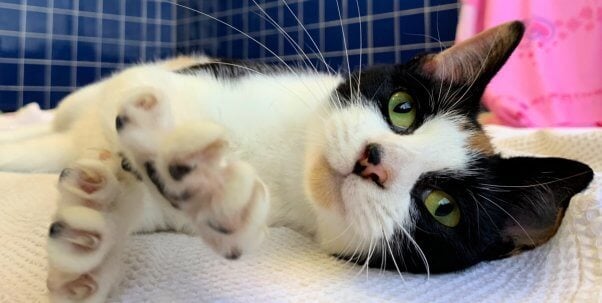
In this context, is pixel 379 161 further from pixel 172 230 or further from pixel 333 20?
pixel 333 20

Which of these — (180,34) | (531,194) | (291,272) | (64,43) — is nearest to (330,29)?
(180,34)

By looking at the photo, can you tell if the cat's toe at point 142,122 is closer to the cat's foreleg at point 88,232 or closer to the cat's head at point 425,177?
the cat's foreleg at point 88,232

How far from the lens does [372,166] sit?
2.31ft

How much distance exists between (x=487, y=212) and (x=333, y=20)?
5.39 feet

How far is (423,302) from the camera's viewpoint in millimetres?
657

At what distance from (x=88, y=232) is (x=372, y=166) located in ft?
1.18

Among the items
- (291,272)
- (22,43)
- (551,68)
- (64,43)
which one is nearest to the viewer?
(291,272)

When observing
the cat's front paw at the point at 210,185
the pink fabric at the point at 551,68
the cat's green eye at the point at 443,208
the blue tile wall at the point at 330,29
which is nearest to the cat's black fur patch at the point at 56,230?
the cat's front paw at the point at 210,185

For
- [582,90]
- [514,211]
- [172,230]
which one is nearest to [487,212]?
[514,211]

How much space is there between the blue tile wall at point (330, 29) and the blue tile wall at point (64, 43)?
30cm

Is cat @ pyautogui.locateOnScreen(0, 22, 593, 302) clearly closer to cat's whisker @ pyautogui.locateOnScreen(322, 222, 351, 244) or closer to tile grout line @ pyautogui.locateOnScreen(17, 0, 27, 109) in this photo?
cat's whisker @ pyautogui.locateOnScreen(322, 222, 351, 244)

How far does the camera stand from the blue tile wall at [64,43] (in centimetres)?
253

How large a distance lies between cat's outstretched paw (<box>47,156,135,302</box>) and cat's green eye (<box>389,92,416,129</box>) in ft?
1.41

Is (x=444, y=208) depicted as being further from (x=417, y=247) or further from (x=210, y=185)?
(x=210, y=185)
